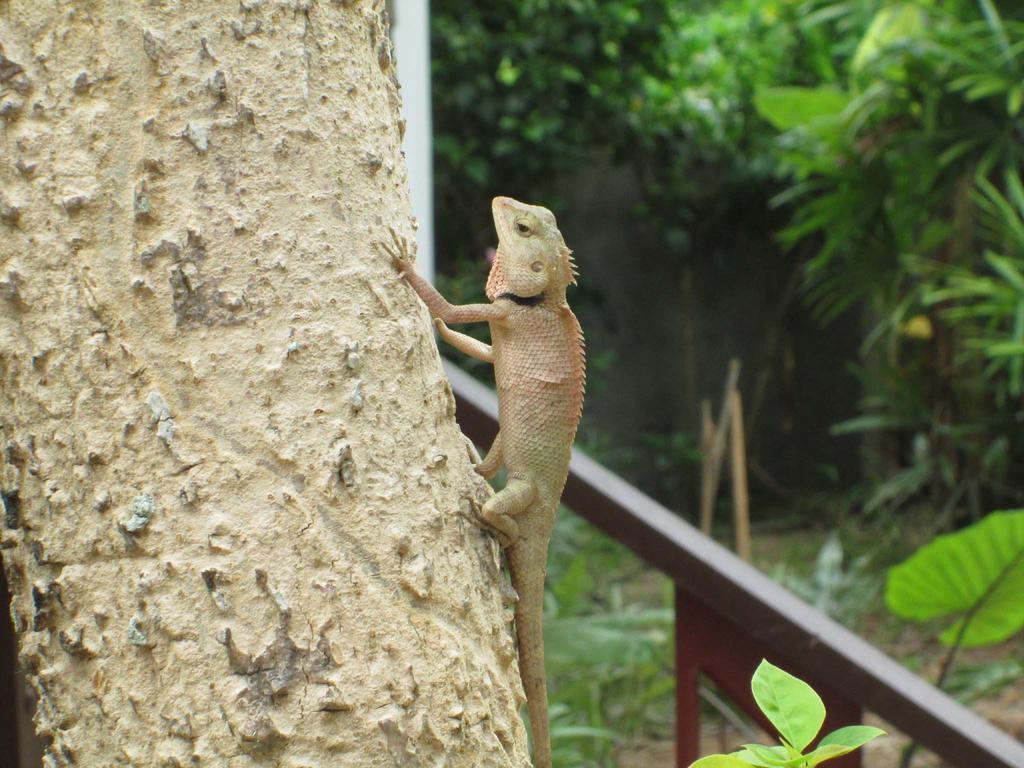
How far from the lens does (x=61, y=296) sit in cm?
104

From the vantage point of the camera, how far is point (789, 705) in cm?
85

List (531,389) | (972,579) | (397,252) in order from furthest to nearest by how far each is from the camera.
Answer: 1. (972,579)
2. (531,389)
3. (397,252)

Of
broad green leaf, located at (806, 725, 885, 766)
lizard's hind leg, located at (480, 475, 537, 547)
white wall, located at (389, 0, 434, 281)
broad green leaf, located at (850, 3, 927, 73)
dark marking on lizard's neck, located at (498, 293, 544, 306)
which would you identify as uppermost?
broad green leaf, located at (850, 3, 927, 73)

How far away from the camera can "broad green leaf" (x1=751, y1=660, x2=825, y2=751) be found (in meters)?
0.82

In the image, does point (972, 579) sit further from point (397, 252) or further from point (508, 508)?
point (397, 252)

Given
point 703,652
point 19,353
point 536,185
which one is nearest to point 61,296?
point 19,353

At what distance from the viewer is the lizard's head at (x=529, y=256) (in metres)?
1.45

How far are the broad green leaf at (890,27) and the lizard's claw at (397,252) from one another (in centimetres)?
516

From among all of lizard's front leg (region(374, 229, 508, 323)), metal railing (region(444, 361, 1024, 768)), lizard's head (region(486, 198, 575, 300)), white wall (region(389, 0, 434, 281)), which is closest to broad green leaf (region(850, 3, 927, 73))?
white wall (region(389, 0, 434, 281))

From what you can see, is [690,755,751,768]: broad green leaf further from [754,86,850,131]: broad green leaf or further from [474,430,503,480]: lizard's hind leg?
[754,86,850,131]: broad green leaf

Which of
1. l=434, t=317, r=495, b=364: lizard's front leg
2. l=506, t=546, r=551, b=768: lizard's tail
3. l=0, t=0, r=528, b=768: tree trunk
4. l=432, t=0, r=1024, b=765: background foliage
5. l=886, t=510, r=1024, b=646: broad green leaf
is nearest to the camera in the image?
l=0, t=0, r=528, b=768: tree trunk

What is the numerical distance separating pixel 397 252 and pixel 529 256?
0.38 m

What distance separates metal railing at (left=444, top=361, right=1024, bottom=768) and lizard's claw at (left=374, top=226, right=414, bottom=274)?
0.72m

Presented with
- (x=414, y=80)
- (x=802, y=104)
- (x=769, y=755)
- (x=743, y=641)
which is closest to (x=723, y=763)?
(x=769, y=755)
